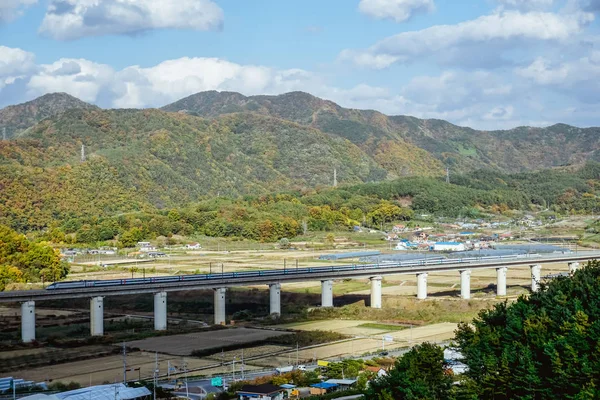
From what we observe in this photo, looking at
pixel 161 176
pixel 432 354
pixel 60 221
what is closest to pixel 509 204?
pixel 161 176

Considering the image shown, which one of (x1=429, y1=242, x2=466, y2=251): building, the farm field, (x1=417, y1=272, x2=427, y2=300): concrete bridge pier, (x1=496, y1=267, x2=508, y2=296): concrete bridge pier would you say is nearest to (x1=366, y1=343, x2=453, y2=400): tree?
the farm field

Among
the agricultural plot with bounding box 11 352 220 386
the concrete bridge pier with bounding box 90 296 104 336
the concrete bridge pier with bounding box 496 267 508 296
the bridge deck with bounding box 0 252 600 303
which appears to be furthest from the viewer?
the concrete bridge pier with bounding box 496 267 508 296

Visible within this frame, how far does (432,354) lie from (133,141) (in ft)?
560

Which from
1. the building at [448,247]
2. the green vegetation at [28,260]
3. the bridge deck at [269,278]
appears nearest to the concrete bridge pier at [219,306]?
the bridge deck at [269,278]

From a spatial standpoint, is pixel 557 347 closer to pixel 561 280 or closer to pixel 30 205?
pixel 561 280

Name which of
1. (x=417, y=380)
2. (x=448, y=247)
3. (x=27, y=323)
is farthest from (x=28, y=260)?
(x=417, y=380)

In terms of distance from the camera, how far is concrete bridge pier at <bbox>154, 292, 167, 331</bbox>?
58500 mm

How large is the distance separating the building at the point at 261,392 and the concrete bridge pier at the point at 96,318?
19074 mm

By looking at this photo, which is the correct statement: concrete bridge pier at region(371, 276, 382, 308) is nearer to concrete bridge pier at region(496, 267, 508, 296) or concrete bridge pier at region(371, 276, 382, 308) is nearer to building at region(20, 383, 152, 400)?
concrete bridge pier at region(496, 267, 508, 296)

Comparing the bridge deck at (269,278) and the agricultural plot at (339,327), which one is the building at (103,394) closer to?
the bridge deck at (269,278)

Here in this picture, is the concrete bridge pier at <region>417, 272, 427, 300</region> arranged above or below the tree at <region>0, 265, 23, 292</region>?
below

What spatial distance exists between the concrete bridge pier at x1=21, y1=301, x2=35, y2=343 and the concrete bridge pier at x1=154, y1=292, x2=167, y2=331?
27.4ft

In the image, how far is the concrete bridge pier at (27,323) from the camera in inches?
2080

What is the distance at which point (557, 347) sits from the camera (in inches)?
1264
